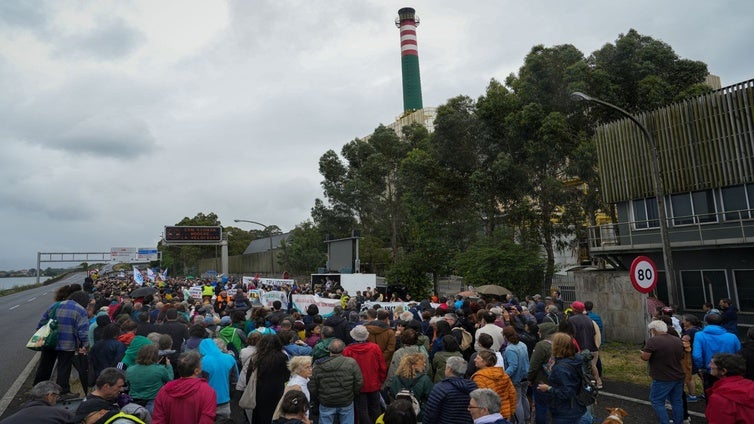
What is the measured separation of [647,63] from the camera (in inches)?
916

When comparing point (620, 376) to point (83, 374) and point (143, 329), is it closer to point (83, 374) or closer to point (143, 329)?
point (143, 329)

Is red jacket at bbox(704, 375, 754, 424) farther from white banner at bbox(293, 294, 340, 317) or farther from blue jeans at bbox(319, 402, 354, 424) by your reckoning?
white banner at bbox(293, 294, 340, 317)

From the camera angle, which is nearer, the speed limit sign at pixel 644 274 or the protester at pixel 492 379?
the protester at pixel 492 379

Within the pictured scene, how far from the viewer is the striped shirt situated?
7.96 meters

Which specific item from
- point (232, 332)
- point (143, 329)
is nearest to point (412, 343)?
point (232, 332)

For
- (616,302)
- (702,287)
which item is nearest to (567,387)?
(616,302)

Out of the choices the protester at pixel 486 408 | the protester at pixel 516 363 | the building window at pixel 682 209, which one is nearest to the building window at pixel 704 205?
the building window at pixel 682 209

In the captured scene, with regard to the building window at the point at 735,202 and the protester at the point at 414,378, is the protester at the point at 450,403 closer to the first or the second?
the protester at the point at 414,378

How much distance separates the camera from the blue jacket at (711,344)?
6.98m

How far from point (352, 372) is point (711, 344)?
18.3ft

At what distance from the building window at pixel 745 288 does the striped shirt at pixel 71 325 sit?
1943cm

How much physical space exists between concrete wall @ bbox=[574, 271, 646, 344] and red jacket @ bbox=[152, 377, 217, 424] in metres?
16.1

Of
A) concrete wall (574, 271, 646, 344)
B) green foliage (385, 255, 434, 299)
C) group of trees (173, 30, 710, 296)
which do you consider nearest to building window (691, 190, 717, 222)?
concrete wall (574, 271, 646, 344)

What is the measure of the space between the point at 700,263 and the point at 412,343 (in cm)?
1589
